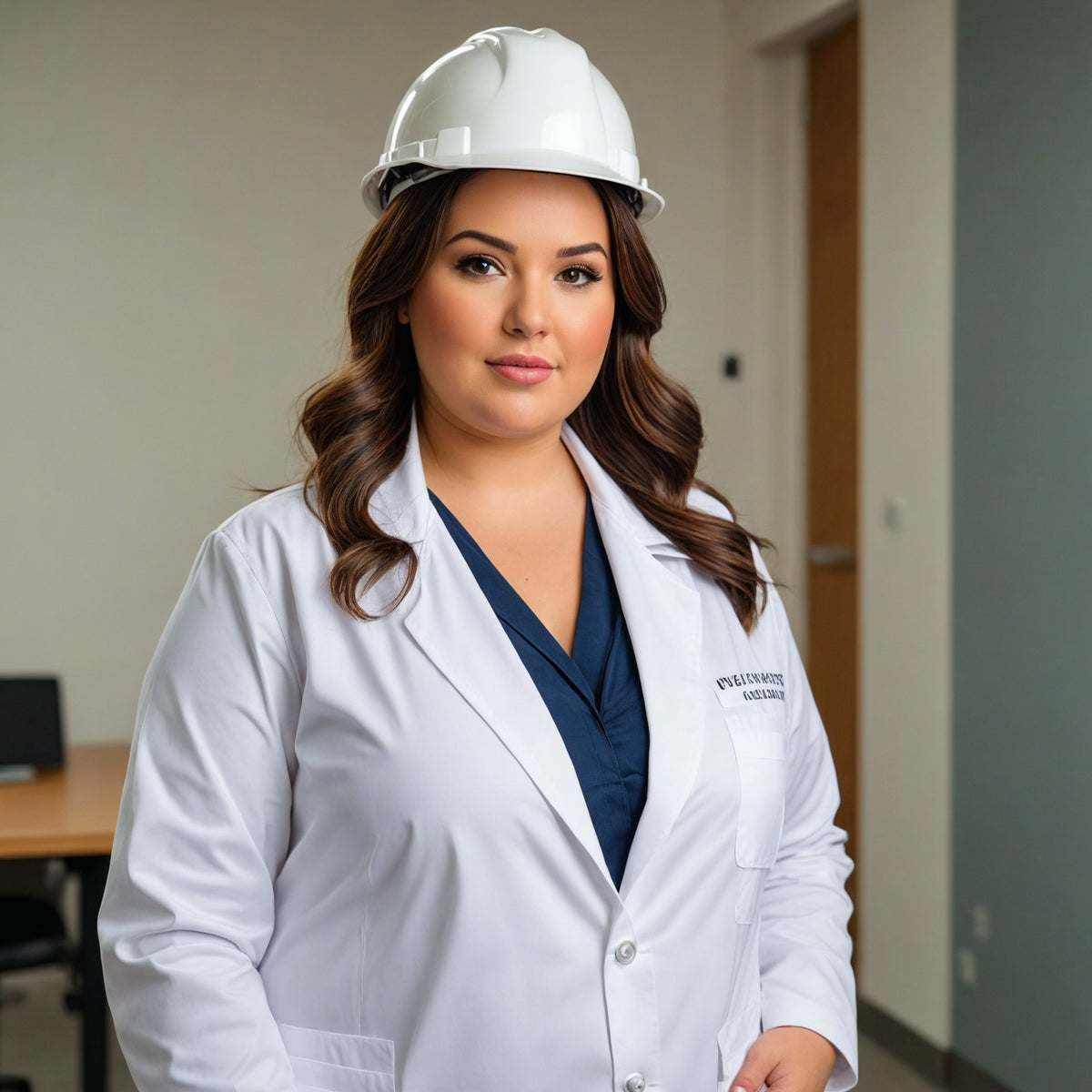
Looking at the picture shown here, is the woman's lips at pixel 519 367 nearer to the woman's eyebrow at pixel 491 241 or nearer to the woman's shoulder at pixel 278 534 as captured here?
the woman's eyebrow at pixel 491 241

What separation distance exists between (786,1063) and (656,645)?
1.46 ft

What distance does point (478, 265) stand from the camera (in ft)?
3.96

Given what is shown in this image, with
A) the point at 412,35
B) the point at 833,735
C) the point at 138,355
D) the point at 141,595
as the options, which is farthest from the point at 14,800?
the point at 412,35

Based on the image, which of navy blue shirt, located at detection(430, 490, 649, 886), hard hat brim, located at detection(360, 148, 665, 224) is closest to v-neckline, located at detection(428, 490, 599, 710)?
navy blue shirt, located at detection(430, 490, 649, 886)

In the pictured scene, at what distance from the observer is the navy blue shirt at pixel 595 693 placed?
46.3 inches

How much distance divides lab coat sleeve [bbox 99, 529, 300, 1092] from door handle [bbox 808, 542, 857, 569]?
2.86 m

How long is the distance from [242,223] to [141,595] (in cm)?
119

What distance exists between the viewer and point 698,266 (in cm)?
426

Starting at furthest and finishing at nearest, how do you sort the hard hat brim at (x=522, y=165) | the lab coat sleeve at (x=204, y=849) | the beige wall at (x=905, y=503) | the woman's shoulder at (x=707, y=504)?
the beige wall at (x=905, y=503) < the woman's shoulder at (x=707, y=504) < the hard hat brim at (x=522, y=165) < the lab coat sleeve at (x=204, y=849)

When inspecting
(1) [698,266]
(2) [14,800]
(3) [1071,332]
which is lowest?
(2) [14,800]

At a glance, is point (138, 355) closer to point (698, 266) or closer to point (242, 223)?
point (242, 223)

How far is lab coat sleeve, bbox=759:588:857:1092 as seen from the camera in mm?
1348

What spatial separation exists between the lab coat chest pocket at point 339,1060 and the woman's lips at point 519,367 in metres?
0.61

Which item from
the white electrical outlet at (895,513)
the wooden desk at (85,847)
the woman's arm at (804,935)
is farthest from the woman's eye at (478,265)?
the white electrical outlet at (895,513)
